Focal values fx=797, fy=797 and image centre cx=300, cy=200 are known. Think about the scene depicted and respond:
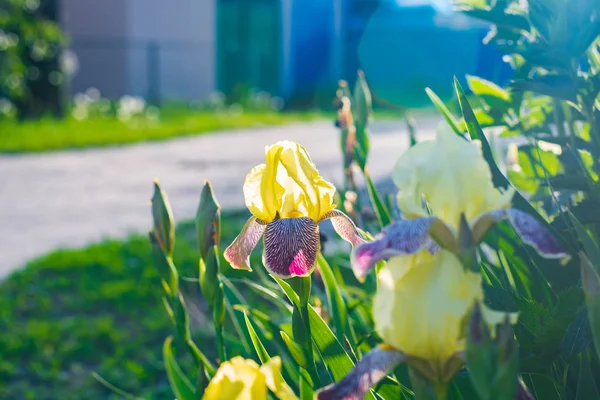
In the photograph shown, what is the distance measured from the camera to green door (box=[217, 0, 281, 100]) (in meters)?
14.0

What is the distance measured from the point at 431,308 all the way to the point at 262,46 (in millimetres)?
13843

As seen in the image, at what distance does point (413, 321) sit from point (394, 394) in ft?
1.12

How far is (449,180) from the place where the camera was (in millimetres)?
641

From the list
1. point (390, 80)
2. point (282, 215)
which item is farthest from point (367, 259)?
point (390, 80)

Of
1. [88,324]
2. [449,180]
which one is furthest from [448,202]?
[88,324]

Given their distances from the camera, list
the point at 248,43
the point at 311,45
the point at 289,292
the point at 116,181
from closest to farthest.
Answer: the point at 289,292
the point at 116,181
the point at 248,43
the point at 311,45

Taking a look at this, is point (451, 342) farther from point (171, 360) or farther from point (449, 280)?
point (171, 360)

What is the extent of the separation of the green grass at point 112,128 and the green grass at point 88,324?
4043mm

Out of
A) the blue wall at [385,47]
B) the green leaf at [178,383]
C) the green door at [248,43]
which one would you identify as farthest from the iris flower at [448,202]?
Result: the blue wall at [385,47]

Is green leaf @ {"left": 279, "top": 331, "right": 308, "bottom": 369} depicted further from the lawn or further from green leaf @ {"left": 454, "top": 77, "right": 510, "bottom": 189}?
the lawn

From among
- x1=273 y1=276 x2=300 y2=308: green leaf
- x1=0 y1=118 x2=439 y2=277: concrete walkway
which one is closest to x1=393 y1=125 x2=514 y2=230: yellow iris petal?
x1=273 y1=276 x2=300 y2=308: green leaf

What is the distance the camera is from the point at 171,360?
127 cm

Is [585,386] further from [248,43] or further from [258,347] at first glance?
[248,43]

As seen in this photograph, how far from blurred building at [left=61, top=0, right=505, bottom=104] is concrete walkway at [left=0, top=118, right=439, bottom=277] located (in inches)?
153
